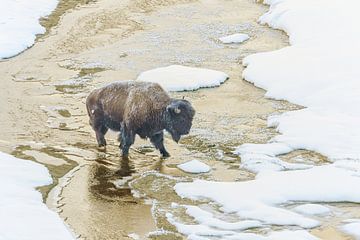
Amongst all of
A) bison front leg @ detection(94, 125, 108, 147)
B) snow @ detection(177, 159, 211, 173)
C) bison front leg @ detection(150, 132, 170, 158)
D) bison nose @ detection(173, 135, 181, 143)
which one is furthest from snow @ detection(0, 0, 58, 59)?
snow @ detection(177, 159, 211, 173)

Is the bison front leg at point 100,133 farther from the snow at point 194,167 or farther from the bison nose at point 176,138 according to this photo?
the snow at point 194,167

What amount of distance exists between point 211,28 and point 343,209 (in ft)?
44.9

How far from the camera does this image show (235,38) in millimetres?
21547

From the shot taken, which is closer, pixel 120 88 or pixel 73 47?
pixel 120 88

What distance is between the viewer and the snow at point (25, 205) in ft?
29.3

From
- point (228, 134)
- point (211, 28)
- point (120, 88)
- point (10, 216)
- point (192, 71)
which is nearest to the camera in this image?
point (10, 216)

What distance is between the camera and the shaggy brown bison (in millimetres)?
12086

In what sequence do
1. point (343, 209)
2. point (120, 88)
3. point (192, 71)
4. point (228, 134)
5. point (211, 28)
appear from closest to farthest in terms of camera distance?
point (343, 209), point (120, 88), point (228, 134), point (192, 71), point (211, 28)

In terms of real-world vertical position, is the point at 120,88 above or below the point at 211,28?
above

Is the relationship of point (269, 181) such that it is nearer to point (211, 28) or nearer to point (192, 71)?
point (192, 71)

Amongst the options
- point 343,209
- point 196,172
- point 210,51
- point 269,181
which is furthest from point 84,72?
point 343,209

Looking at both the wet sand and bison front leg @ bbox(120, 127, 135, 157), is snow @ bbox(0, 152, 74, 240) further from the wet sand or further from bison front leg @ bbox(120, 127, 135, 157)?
bison front leg @ bbox(120, 127, 135, 157)

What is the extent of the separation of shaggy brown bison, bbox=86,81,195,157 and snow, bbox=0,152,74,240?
5.52ft

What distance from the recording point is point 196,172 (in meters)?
11.8
